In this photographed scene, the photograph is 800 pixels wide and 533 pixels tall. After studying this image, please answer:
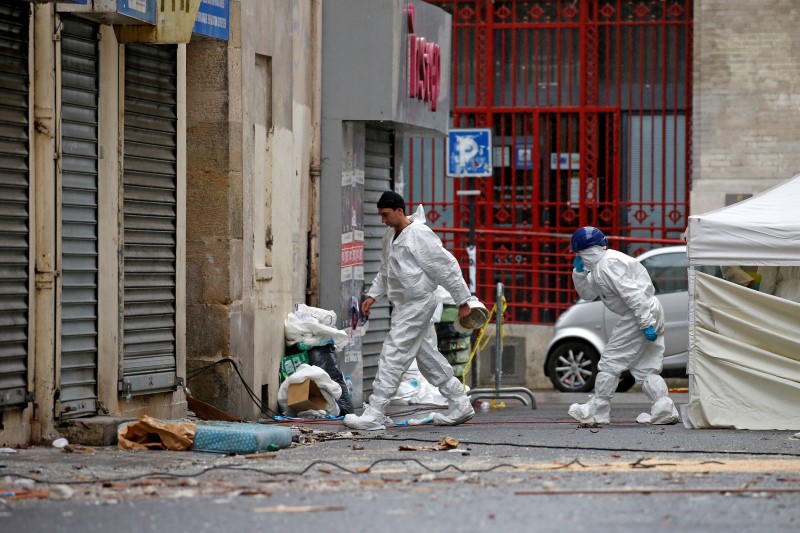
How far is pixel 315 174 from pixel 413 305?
2.69 m

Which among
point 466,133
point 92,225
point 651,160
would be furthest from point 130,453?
point 651,160

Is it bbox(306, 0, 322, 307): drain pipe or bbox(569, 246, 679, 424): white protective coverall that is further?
bbox(306, 0, 322, 307): drain pipe

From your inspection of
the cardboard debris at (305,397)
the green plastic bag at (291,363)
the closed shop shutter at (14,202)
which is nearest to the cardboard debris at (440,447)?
the closed shop shutter at (14,202)

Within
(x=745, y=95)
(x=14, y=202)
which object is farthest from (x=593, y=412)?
(x=745, y=95)

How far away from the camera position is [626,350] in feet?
42.7

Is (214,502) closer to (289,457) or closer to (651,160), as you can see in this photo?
(289,457)

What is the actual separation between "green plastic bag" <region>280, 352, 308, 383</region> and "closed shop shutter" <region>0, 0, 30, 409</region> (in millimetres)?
3770

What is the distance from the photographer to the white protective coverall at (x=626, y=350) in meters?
12.9

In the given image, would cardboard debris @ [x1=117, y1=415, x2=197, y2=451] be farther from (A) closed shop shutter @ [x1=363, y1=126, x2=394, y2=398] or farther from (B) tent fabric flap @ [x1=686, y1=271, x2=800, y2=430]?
(A) closed shop shutter @ [x1=363, y1=126, x2=394, y2=398]

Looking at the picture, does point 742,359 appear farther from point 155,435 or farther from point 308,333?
point 155,435

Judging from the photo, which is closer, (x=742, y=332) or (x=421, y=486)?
(x=421, y=486)

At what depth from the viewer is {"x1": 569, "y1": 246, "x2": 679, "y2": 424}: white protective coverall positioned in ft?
42.4

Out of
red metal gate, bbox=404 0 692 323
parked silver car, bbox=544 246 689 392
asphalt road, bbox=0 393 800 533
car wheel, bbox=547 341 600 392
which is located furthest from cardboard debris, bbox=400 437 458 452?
red metal gate, bbox=404 0 692 323

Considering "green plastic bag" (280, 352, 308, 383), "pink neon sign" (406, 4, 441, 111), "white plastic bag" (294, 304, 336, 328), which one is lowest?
"green plastic bag" (280, 352, 308, 383)
